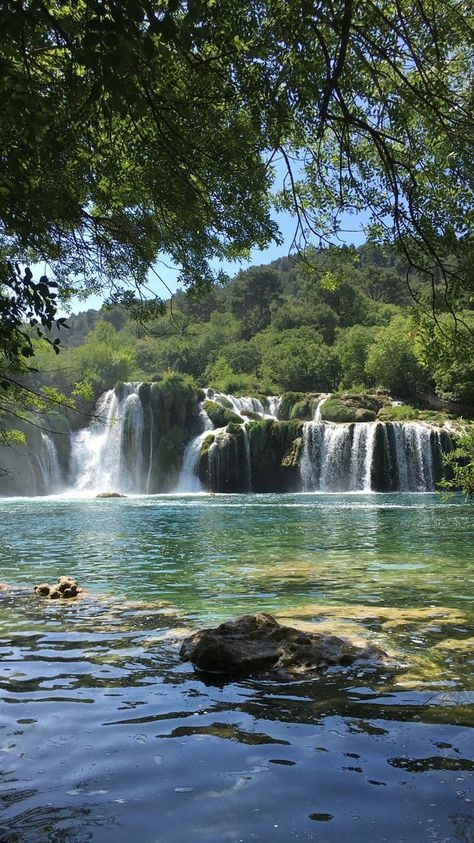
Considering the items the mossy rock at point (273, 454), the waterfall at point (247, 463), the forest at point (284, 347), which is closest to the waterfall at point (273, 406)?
the forest at point (284, 347)

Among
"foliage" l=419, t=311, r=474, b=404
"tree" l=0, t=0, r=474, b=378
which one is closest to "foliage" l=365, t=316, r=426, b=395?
"tree" l=0, t=0, r=474, b=378

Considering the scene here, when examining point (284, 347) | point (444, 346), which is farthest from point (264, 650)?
point (284, 347)

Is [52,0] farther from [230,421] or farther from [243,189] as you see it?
[230,421]

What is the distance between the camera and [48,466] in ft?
143

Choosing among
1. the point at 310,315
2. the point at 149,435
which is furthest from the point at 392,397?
the point at 310,315

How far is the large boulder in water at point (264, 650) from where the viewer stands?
548cm

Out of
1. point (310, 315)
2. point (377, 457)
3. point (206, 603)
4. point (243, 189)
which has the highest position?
point (310, 315)

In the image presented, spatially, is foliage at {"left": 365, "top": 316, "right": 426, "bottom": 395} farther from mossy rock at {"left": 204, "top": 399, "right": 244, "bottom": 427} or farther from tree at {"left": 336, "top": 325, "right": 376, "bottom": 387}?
mossy rock at {"left": 204, "top": 399, "right": 244, "bottom": 427}

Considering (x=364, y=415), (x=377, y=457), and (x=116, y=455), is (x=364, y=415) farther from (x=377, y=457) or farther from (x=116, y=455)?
(x=116, y=455)

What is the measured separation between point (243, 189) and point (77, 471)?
128 feet

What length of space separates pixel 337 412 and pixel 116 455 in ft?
49.6

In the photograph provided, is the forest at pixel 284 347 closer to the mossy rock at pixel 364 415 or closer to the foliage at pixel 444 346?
the mossy rock at pixel 364 415

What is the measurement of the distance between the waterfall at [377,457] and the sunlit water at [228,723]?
26527 mm

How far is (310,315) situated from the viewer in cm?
7850
